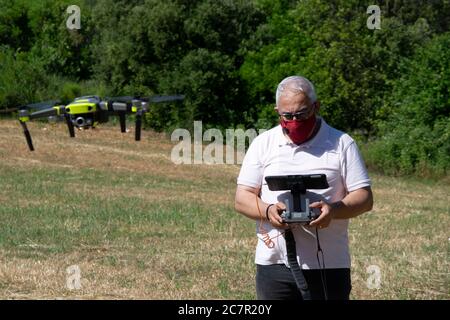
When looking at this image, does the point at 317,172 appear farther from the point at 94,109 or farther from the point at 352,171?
the point at 94,109

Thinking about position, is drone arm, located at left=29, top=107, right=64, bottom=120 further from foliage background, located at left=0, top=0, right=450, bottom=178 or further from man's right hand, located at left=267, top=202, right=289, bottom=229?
foliage background, located at left=0, top=0, right=450, bottom=178

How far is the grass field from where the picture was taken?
427 inches

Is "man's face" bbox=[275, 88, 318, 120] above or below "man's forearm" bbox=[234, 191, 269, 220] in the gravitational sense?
above

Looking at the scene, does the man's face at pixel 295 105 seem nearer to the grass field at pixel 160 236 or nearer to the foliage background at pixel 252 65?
the grass field at pixel 160 236

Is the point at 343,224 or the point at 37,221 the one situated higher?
the point at 343,224

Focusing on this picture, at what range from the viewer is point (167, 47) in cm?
4250

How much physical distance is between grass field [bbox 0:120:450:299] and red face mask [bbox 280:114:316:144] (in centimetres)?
434

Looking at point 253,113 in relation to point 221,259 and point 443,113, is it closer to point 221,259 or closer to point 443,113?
point 443,113

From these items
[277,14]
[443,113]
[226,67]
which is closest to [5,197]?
[443,113]

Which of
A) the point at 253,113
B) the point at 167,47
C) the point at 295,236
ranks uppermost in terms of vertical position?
the point at 295,236

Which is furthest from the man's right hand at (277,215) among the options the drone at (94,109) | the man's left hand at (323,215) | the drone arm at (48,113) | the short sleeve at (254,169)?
the drone arm at (48,113)

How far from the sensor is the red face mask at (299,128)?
5.93 meters

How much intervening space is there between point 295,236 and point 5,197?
55.5ft

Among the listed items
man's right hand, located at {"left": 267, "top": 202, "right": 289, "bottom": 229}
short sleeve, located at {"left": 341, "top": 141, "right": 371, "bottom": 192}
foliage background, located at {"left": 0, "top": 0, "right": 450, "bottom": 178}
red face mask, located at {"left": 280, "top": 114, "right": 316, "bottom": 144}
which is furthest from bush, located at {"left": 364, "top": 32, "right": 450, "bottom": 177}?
man's right hand, located at {"left": 267, "top": 202, "right": 289, "bottom": 229}
